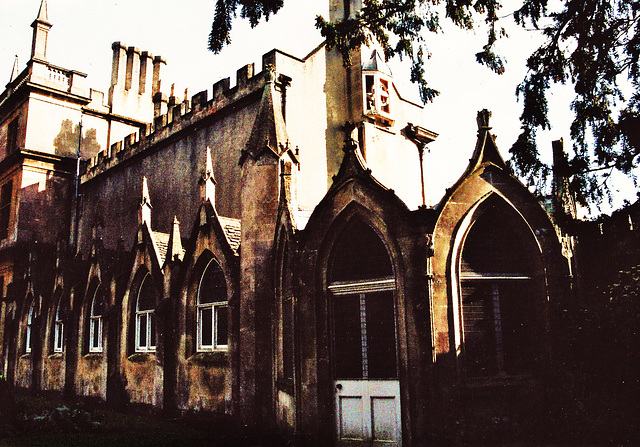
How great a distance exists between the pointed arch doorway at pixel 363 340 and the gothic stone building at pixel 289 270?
3 cm

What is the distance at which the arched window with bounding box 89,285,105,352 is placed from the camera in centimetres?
2047

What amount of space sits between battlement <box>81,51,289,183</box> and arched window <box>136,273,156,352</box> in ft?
20.0

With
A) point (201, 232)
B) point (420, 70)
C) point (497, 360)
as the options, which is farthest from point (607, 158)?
point (201, 232)

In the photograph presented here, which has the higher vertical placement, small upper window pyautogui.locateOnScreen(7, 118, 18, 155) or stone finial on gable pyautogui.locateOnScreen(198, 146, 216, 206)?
small upper window pyautogui.locateOnScreen(7, 118, 18, 155)

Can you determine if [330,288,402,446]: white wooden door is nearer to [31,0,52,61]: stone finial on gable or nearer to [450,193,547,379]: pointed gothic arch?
[450,193,547,379]: pointed gothic arch

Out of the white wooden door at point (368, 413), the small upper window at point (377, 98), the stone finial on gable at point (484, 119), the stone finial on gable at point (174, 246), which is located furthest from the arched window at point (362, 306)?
the small upper window at point (377, 98)

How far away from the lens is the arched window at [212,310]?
15.1 meters

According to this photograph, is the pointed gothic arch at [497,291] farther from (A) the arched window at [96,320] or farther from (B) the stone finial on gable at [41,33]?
(B) the stone finial on gable at [41,33]

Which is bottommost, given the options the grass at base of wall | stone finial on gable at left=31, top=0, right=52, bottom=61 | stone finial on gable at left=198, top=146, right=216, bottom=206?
Answer: the grass at base of wall

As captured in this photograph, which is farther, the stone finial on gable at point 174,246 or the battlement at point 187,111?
the battlement at point 187,111

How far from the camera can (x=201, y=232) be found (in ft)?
50.9

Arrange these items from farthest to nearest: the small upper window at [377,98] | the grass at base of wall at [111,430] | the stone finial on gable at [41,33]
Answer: the stone finial on gable at [41,33] → the small upper window at [377,98] → the grass at base of wall at [111,430]

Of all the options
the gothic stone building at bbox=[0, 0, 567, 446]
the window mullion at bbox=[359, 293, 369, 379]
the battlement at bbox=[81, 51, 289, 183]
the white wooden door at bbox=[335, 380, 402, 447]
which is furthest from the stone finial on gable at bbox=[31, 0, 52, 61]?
the white wooden door at bbox=[335, 380, 402, 447]

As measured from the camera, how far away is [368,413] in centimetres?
1111
